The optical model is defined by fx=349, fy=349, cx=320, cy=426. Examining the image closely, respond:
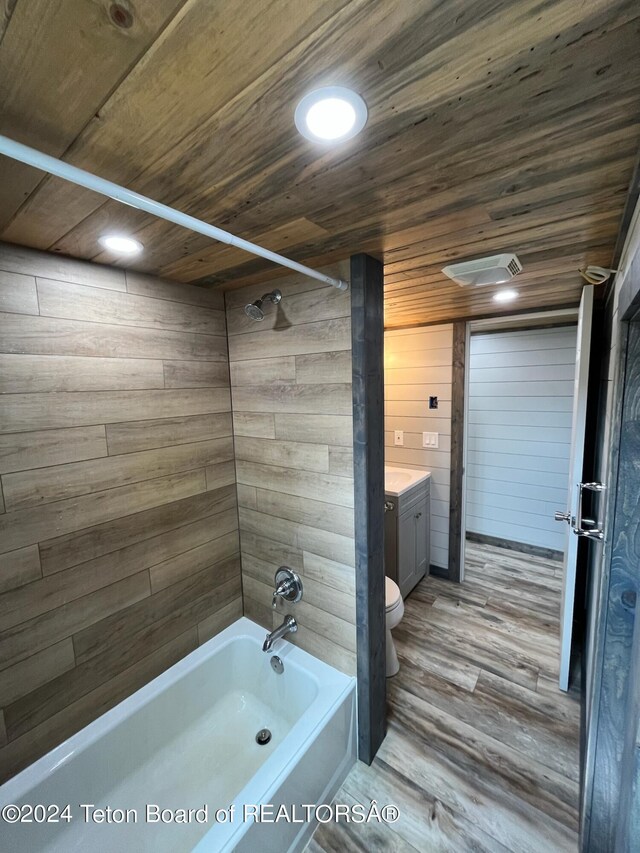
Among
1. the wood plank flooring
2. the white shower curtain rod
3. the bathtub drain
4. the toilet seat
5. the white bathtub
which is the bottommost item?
the wood plank flooring

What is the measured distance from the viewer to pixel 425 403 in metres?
3.00

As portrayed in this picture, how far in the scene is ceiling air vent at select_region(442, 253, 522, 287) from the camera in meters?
1.39

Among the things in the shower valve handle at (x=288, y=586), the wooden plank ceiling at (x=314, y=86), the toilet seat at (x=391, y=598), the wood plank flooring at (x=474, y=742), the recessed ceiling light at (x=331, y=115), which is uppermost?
the wooden plank ceiling at (x=314, y=86)

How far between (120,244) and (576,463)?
7.43 feet

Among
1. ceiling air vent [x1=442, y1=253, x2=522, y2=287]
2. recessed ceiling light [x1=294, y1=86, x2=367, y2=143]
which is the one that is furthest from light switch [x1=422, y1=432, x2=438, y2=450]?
recessed ceiling light [x1=294, y1=86, x2=367, y2=143]

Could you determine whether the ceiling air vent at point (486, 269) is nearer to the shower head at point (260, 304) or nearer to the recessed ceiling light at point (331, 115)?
the shower head at point (260, 304)

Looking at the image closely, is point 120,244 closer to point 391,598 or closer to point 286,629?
point 286,629

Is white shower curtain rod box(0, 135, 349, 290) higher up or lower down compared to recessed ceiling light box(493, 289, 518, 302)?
lower down

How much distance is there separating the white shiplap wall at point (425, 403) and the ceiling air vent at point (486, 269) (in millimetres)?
1297

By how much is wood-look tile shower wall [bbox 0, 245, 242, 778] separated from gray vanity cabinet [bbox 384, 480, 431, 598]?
1.27 metres

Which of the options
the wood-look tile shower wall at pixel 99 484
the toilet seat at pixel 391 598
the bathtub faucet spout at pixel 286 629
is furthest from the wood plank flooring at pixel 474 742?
the wood-look tile shower wall at pixel 99 484

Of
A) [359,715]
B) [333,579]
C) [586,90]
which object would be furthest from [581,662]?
[586,90]

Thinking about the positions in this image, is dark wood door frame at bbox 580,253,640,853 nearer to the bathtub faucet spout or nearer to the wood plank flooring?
the wood plank flooring

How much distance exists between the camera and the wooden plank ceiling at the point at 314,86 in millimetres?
493
